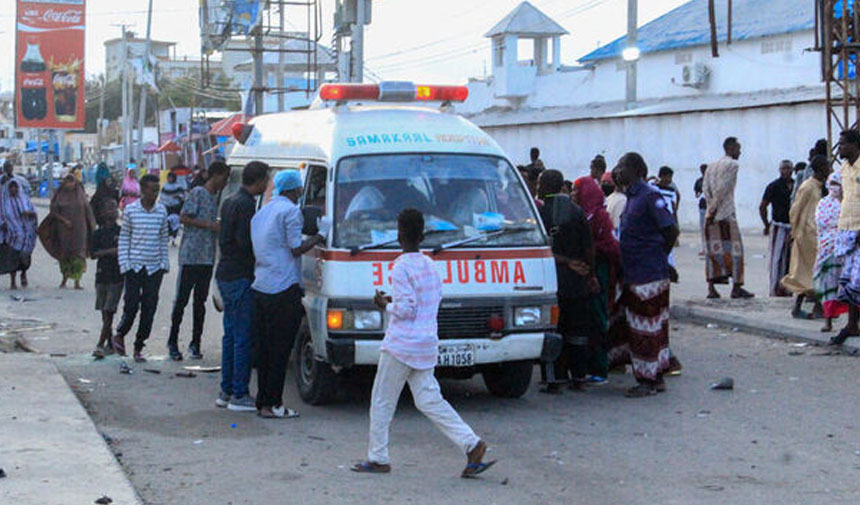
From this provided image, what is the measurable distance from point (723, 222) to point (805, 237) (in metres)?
1.65

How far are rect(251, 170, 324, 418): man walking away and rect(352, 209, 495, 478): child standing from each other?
1.72 m

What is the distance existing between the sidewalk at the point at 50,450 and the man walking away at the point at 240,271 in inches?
44.7

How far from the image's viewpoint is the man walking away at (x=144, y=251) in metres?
11.3

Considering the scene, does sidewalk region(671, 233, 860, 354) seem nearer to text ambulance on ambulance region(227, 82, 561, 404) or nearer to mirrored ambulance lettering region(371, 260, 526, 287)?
text ambulance on ambulance region(227, 82, 561, 404)

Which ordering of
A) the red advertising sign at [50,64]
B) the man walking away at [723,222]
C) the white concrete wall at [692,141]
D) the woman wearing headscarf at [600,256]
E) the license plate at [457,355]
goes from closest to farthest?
the license plate at [457,355]
the woman wearing headscarf at [600,256]
the man walking away at [723,222]
the white concrete wall at [692,141]
the red advertising sign at [50,64]

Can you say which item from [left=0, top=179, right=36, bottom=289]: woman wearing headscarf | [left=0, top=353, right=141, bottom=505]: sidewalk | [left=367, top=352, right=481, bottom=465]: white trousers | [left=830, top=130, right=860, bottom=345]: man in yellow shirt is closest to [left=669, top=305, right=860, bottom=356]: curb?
[left=830, top=130, right=860, bottom=345]: man in yellow shirt

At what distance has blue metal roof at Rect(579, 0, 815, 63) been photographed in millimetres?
42344

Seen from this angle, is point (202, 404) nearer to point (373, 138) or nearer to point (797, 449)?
point (373, 138)

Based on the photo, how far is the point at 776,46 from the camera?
138ft

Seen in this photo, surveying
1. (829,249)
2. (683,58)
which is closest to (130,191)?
(829,249)

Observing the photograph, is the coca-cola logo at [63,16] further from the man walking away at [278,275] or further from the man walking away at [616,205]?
the man walking away at [278,275]

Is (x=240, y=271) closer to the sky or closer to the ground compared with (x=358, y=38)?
closer to the ground

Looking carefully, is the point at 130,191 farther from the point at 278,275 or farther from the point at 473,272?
the point at 473,272

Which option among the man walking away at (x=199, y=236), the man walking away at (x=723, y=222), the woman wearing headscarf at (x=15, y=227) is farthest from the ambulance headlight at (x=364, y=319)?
the woman wearing headscarf at (x=15, y=227)
